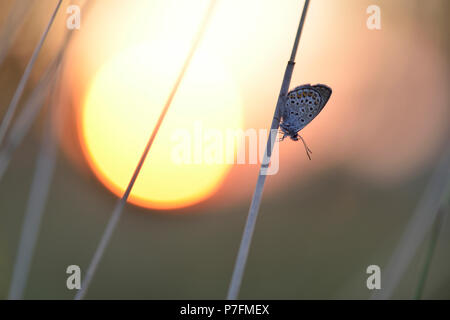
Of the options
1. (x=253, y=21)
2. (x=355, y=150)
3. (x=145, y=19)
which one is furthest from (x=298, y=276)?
(x=145, y=19)

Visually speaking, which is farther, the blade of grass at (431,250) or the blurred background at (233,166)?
the blurred background at (233,166)

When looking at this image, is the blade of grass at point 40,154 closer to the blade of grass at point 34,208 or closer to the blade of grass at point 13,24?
the blade of grass at point 34,208

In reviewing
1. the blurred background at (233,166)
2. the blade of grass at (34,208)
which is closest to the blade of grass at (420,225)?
the blurred background at (233,166)

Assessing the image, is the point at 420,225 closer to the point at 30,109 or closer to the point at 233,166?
the point at 30,109

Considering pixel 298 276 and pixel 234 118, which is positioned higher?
pixel 234 118

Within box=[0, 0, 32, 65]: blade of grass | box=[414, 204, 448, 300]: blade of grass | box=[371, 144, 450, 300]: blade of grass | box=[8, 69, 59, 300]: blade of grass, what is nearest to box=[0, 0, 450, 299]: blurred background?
box=[0, 0, 32, 65]: blade of grass

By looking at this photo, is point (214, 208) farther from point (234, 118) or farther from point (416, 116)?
point (416, 116)
